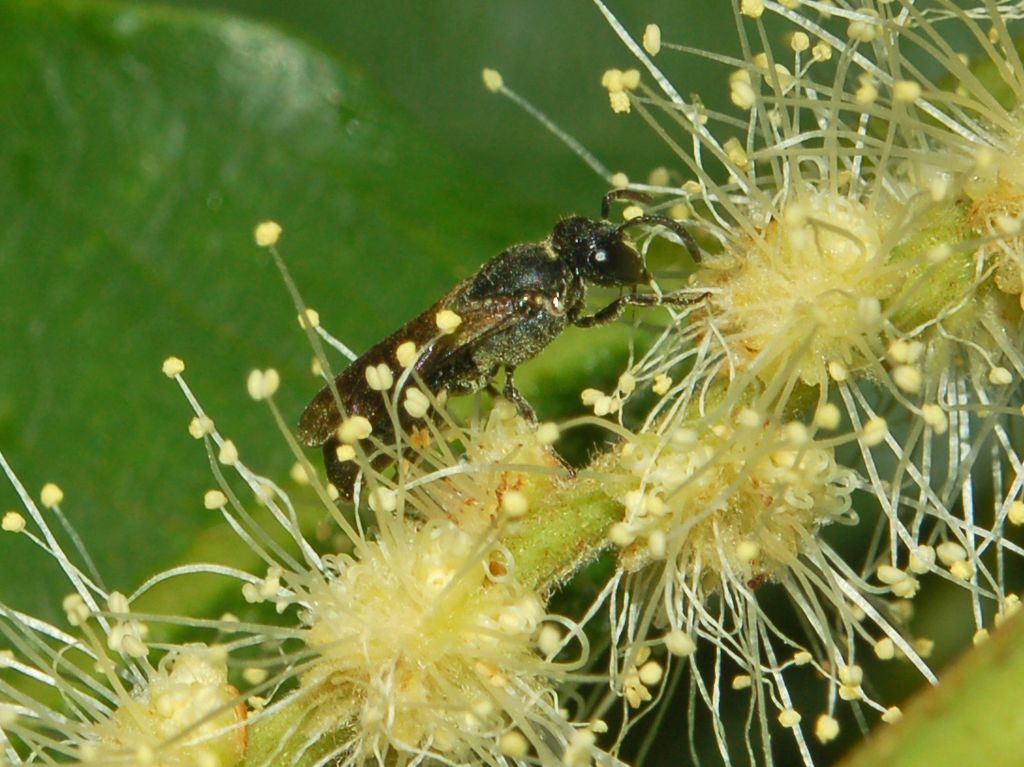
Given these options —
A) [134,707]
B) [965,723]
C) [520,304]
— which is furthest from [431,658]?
[965,723]

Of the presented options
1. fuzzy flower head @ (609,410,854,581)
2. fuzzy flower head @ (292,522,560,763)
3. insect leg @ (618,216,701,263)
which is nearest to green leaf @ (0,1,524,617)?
insect leg @ (618,216,701,263)

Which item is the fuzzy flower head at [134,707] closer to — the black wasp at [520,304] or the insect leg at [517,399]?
the black wasp at [520,304]

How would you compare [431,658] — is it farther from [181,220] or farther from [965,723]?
[181,220]

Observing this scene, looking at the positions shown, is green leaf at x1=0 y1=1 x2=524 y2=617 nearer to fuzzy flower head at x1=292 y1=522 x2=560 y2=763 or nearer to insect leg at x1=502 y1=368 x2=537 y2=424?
insect leg at x1=502 y1=368 x2=537 y2=424

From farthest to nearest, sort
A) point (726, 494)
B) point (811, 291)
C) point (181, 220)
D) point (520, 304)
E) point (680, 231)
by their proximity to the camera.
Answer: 1. point (181, 220)
2. point (520, 304)
3. point (680, 231)
4. point (811, 291)
5. point (726, 494)

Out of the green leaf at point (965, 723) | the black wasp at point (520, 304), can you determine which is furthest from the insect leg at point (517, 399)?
the green leaf at point (965, 723)

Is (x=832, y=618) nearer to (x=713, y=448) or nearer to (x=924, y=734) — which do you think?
(x=713, y=448)
